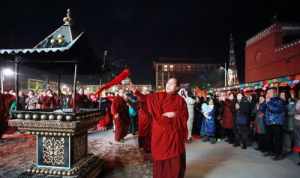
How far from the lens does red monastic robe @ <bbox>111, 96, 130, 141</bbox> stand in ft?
23.8

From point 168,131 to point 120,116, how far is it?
4381 mm

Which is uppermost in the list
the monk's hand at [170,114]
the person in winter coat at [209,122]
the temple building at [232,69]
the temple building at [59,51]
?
the temple building at [232,69]

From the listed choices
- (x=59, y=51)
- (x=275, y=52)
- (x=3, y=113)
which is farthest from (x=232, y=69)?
(x=59, y=51)

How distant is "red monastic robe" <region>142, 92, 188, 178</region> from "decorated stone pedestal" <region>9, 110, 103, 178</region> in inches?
45.5

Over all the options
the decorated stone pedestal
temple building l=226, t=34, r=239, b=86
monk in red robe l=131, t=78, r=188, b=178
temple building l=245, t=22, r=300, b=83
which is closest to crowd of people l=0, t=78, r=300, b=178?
monk in red robe l=131, t=78, r=188, b=178

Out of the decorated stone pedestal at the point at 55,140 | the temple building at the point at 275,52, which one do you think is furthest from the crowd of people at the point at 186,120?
the temple building at the point at 275,52

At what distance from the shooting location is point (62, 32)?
3861 millimetres

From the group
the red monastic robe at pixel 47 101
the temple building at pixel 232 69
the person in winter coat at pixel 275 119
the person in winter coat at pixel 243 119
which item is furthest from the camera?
the temple building at pixel 232 69

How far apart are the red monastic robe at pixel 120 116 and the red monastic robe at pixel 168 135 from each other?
390 centimetres

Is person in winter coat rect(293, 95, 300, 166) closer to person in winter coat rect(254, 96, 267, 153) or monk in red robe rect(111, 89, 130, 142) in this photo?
person in winter coat rect(254, 96, 267, 153)

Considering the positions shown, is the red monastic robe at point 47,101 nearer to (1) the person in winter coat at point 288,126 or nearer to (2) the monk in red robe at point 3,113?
(2) the monk in red robe at point 3,113

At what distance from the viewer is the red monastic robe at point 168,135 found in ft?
10.9

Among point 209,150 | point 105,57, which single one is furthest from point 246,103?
point 105,57

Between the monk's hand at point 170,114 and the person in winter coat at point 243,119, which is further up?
the monk's hand at point 170,114
